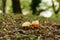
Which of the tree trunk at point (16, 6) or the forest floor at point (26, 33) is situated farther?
the tree trunk at point (16, 6)

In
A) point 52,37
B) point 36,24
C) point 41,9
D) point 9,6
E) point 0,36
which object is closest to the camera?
point 0,36

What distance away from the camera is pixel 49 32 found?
3281 millimetres

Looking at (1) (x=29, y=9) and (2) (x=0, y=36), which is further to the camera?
(1) (x=29, y=9)

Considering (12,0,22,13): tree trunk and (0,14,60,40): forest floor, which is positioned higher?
(12,0,22,13): tree trunk

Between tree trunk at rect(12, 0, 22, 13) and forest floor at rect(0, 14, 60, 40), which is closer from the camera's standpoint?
forest floor at rect(0, 14, 60, 40)

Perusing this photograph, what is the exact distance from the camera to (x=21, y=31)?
3.22 meters

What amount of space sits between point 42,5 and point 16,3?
201 inches

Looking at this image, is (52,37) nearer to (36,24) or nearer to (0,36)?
(36,24)

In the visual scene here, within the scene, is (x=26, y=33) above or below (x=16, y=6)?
below

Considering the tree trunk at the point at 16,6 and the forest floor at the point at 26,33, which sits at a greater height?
the tree trunk at the point at 16,6

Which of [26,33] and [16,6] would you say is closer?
[26,33]

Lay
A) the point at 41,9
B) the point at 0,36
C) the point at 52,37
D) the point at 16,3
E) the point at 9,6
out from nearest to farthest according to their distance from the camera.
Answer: the point at 0,36, the point at 52,37, the point at 16,3, the point at 41,9, the point at 9,6

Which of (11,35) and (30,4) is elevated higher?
(30,4)

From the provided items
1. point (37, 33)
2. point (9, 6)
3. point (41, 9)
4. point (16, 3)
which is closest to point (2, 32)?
point (37, 33)
